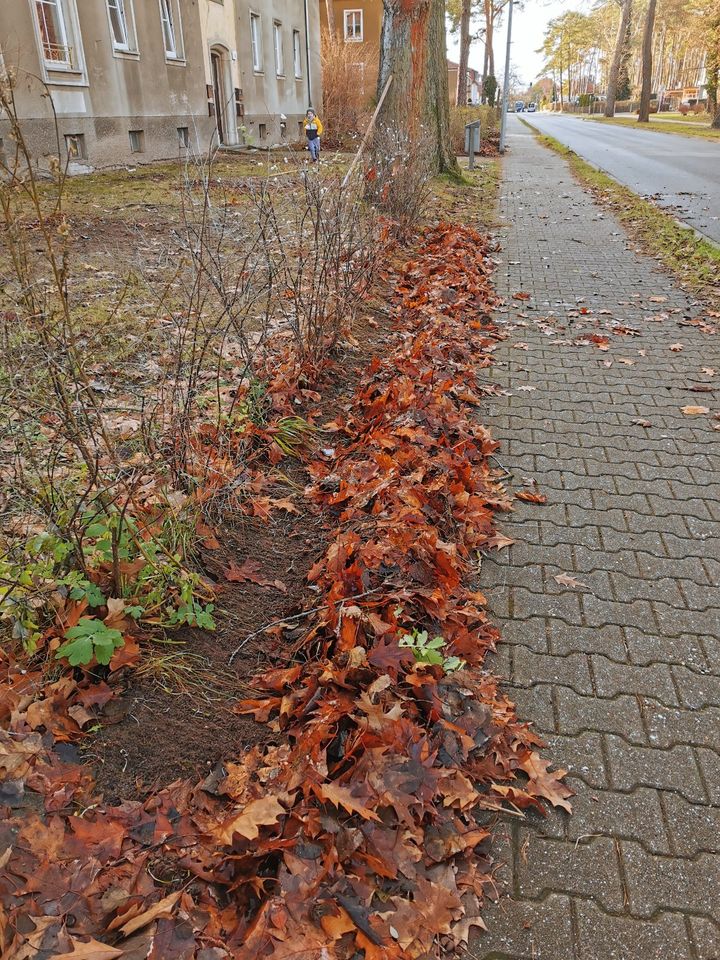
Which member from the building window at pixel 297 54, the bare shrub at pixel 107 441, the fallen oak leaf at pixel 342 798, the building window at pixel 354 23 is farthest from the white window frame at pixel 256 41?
the fallen oak leaf at pixel 342 798

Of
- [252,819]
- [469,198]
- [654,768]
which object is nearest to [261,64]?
[469,198]

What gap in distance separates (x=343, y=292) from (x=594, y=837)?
16.0 ft

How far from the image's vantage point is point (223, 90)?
2306cm

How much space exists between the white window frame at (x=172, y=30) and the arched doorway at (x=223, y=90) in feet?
7.70

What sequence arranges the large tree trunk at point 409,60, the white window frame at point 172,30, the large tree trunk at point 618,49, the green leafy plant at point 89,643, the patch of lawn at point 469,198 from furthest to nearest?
1. the large tree trunk at point 618,49
2. the white window frame at point 172,30
3. the large tree trunk at point 409,60
4. the patch of lawn at point 469,198
5. the green leafy plant at point 89,643

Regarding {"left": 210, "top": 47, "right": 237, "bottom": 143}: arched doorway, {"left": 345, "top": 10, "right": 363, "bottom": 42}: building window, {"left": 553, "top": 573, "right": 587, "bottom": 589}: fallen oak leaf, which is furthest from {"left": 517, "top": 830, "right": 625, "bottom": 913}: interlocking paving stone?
{"left": 345, "top": 10, "right": 363, "bottom": 42}: building window

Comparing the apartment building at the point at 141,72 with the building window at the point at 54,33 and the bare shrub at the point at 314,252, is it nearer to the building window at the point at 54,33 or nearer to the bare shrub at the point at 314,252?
the building window at the point at 54,33

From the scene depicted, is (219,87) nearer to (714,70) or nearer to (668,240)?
(668,240)

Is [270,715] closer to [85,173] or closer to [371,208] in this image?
[371,208]

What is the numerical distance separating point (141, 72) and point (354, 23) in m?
30.0

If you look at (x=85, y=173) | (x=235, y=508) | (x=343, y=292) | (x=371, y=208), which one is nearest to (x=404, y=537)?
(x=235, y=508)

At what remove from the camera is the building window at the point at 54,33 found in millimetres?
14094

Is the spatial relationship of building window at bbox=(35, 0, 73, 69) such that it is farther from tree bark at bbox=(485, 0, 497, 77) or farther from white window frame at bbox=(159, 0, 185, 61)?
tree bark at bbox=(485, 0, 497, 77)

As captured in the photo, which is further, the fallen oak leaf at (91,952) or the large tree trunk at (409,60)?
the large tree trunk at (409,60)
